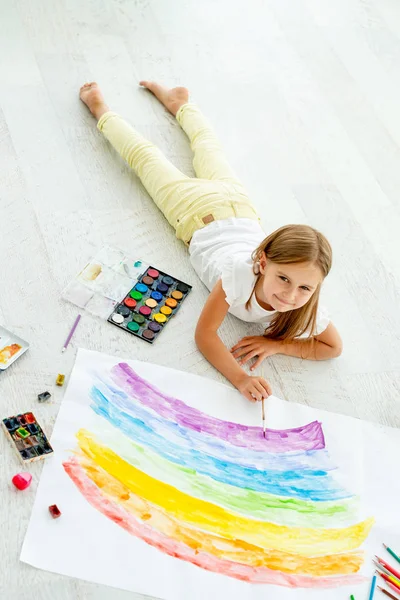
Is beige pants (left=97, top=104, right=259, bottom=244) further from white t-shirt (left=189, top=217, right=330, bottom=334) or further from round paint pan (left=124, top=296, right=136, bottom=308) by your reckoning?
round paint pan (left=124, top=296, right=136, bottom=308)

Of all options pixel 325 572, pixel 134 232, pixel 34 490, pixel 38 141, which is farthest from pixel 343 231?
pixel 34 490

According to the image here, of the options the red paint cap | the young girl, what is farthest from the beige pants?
the red paint cap

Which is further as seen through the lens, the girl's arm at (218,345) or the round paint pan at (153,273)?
the round paint pan at (153,273)

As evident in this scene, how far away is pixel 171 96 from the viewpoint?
2.17m

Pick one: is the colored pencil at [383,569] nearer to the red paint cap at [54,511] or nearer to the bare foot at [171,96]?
the red paint cap at [54,511]

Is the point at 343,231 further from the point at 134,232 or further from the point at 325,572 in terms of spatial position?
the point at 325,572

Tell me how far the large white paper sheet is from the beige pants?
43cm

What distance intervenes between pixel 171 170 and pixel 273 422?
27.7 inches

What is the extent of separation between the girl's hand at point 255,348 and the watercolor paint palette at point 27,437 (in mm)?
454

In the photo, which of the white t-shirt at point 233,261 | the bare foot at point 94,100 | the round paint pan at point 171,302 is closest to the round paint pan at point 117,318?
the round paint pan at point 171,302

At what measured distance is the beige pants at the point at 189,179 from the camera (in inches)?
71.1

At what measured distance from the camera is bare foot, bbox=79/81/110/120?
2.06 m

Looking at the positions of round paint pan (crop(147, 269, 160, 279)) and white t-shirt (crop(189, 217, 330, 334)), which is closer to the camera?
white t-shirt (crop(189, 217, 330, 334))

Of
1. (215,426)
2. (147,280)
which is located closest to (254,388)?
(215,426)
